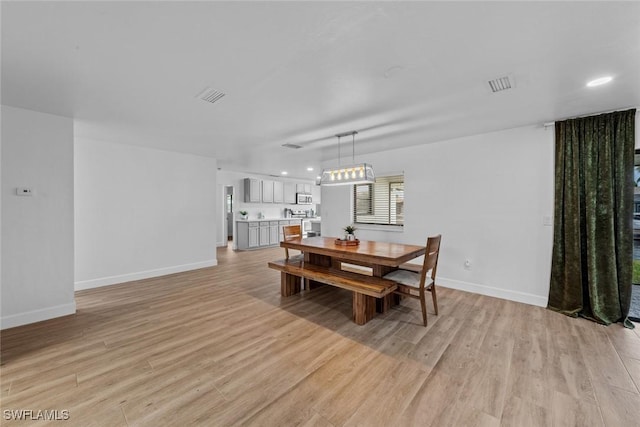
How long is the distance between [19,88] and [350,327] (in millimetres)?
3978

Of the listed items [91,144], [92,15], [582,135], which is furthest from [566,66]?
[91,144]

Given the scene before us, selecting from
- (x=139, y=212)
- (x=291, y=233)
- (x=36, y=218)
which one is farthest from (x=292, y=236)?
(x=36, y=218)

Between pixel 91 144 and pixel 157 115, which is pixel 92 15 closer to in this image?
pixel 157 115

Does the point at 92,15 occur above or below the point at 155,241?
above

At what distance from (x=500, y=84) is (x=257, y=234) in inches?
270

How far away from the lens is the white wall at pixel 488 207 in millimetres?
3416

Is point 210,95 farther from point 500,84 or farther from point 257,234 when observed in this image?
point 257,234

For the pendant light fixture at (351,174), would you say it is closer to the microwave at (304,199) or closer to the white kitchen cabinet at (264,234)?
the white kitchen cabinet at (264,234)

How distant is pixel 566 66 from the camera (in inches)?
78.3

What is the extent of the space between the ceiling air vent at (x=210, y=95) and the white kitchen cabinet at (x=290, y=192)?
644cm

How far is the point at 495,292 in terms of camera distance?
12.2ft

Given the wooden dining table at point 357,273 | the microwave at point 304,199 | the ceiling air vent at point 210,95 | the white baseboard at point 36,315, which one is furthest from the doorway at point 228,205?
the ceiling air vent at point 210,95

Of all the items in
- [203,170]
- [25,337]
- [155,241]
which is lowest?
[25,337]

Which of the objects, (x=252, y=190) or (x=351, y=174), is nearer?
(x=351, y=174)
